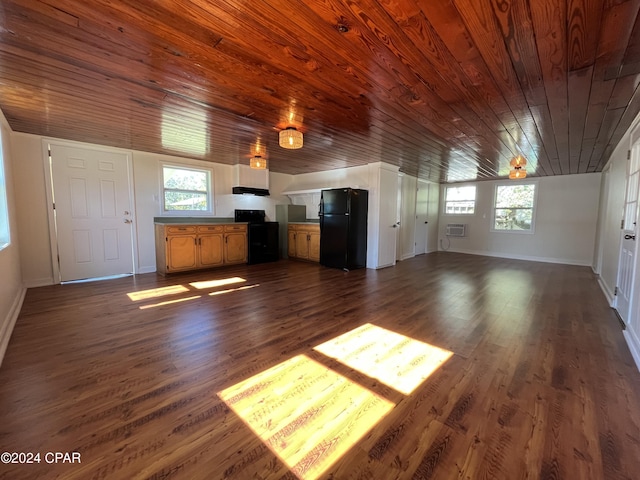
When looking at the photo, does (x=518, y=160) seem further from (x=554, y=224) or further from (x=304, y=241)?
(x=304, y=241)

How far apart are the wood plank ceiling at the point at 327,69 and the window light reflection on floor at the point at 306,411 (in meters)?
2.28

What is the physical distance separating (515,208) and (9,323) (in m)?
9.81

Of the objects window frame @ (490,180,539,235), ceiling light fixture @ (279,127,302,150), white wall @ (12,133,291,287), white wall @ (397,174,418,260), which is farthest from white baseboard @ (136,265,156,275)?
window frame @ (490,180,539,235)

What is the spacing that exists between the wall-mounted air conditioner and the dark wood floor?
4596 millimetres

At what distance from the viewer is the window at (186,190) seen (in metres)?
5.36

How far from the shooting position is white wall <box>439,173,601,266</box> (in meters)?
6.47

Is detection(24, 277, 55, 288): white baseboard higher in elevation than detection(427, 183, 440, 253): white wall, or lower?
lower

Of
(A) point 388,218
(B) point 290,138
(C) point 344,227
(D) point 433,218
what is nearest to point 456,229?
(D) point 433,218

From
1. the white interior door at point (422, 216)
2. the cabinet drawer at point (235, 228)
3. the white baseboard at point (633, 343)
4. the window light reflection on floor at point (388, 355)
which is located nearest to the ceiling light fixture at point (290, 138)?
the window light reflection on floor at point (388, 355)

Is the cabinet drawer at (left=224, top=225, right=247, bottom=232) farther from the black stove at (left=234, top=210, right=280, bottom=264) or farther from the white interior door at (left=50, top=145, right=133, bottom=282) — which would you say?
the white interior door at (left=50, top=145, right=133, bottom=282)

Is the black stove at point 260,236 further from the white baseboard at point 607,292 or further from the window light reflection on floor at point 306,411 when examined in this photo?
the white baseboard at point 607,292

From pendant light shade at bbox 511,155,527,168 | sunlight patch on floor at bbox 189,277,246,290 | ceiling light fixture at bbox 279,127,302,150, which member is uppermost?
pendant light shade at bbox 511,155,527,168

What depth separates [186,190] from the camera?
Result: 559 cm

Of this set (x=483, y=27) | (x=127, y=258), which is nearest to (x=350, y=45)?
(x=483, y=27)
